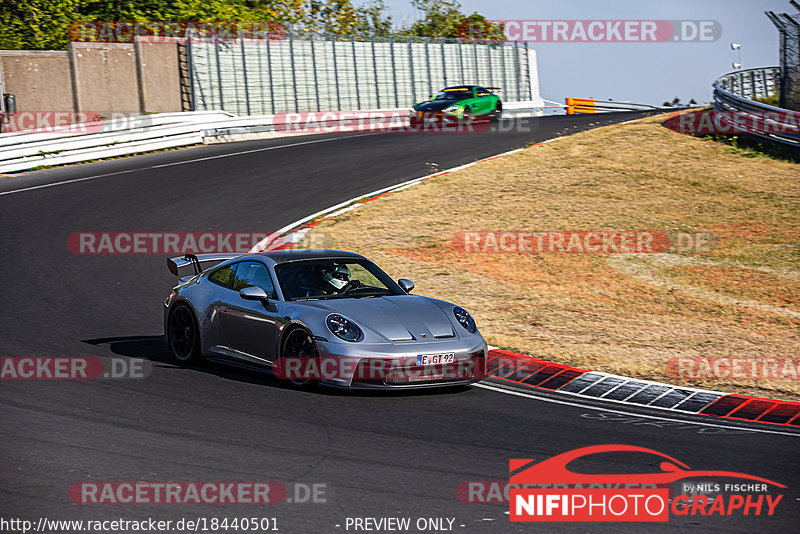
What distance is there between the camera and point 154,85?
31.4 m

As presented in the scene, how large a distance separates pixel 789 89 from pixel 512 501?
23506mm

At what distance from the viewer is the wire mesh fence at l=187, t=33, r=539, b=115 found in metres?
32.5

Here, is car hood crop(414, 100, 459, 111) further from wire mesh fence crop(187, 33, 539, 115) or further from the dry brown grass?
the dry brown grass

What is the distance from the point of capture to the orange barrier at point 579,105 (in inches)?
1737

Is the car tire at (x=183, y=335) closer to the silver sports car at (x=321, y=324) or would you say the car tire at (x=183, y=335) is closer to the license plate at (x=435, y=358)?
the silver sports car at (x=321, y=324)

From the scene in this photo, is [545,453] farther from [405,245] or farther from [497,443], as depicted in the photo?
[405,245]

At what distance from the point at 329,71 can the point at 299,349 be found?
2841 cm

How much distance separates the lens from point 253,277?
9.62m

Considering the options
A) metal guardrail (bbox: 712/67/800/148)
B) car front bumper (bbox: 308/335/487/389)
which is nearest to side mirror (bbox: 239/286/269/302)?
car front bumper (bbox: 308/335/487/389)

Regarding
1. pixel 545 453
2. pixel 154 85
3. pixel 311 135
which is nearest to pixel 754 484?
pixel 545 453

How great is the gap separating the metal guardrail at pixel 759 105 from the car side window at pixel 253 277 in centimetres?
1851

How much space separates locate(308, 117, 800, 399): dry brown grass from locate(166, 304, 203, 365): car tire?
3603mm

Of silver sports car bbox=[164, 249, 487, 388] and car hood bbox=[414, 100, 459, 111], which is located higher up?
car hood bbox=[414, 100, 459, 111]
